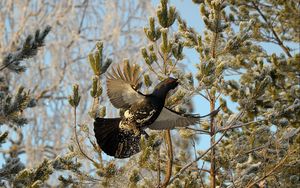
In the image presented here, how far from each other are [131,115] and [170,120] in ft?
1.03

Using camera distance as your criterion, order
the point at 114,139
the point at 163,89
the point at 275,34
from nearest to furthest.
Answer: the point at 163,89 < the point at 114,139 < the point at 275,34

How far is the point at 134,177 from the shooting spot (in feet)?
12.0

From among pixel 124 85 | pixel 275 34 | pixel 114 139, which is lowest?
pixel 114 139

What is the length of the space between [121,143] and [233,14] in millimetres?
4694

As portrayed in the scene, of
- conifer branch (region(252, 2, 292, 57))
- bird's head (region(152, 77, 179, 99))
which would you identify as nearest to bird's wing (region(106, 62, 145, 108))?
bird's head (region(152, 77, 179, 99))

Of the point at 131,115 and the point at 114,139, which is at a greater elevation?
the point at 131,115

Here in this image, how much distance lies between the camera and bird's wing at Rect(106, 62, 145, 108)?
3.79 m

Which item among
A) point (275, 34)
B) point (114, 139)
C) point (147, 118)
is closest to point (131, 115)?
point (147, 118)

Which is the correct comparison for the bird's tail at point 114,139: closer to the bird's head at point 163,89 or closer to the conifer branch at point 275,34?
the bird's head at point 163,89

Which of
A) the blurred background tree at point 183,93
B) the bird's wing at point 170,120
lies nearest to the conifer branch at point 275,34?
the blurred background tree at point 183,93

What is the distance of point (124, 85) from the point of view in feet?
12.5

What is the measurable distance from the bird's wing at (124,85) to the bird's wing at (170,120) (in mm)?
216

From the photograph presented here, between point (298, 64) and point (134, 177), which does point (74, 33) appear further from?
point (134, 177)

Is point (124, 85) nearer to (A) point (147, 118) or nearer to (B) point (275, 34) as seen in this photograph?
(A) point (147, 118)
